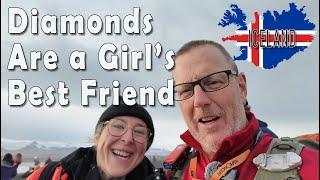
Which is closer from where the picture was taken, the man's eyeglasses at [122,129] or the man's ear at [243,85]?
the man's ear at [243,85]

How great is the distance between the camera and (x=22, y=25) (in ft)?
18.9

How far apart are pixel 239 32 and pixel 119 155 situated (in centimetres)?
467

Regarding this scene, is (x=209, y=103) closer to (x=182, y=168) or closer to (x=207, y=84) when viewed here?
(x=207, y=84)

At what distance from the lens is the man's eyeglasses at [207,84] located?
3023mm

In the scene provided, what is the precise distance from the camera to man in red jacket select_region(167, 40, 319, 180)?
9.51 feet

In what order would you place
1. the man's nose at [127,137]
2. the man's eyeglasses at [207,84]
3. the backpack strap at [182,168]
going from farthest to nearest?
the man's nose at [127,137], the backpack strap at [182,168], the man's eyeglasses at [207,84]

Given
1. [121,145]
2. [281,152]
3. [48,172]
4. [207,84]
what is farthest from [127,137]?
[281,152]

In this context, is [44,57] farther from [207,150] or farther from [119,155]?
[207,150]

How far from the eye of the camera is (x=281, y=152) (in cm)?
278

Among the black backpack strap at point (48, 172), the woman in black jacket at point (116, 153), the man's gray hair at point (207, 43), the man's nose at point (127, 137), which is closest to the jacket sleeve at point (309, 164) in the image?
the man's gray hair at point (207, 43)

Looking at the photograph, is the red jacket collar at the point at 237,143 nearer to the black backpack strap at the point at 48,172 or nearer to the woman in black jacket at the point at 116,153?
the woman in black jacket at the point at 116,153

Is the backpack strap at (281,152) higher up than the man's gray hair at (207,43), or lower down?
lower down

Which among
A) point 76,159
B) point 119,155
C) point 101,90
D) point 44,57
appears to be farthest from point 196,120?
point 44,57

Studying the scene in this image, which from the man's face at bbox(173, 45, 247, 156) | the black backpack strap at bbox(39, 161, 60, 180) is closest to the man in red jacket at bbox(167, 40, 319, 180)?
the man's face at bbox(173, 45, 247, 156)
